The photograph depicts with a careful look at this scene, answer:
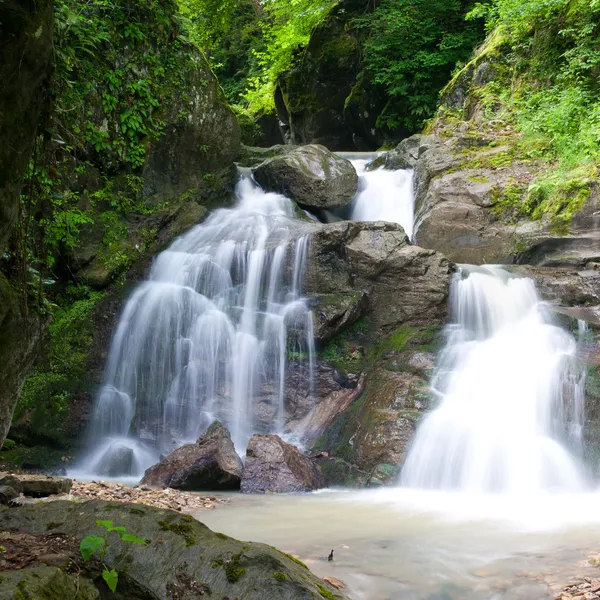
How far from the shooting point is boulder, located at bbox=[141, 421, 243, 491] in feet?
23.2

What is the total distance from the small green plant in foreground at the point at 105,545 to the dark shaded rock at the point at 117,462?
230 inches

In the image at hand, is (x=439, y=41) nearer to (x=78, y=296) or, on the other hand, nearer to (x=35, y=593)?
(x=78, y=296)

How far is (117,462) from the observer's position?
8.45 metres

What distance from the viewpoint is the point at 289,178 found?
13.7 metres

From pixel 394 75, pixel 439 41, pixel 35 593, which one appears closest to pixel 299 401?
pixel 35 593

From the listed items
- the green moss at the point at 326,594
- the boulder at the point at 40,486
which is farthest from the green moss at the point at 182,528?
the boulder at the point at 40,486

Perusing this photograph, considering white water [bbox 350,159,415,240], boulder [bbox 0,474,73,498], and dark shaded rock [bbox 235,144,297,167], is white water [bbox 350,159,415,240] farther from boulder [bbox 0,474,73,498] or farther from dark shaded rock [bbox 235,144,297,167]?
boulder [bbox 0,474,73,498]

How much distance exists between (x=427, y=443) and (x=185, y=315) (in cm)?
474

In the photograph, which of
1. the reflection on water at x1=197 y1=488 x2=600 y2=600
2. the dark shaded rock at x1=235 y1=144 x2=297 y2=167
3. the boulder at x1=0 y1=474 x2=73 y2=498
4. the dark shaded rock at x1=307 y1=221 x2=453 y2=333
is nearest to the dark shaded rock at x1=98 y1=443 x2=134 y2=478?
the reflection on water at x1=197 y1=488 x2=600 y2=600

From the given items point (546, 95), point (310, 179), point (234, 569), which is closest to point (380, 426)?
point (234, 569)

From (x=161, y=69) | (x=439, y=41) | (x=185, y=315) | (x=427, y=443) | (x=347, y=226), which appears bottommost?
(x=427, y=443)

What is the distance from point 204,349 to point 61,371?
2.28 metres

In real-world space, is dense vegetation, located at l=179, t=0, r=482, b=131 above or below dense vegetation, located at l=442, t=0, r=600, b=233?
above

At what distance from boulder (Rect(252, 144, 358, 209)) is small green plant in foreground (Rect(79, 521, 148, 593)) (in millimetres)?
11353
